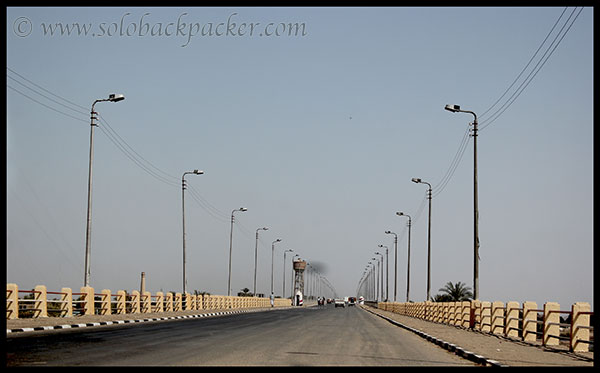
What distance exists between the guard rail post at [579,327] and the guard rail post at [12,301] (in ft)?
69.5

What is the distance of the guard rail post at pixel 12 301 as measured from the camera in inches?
1227

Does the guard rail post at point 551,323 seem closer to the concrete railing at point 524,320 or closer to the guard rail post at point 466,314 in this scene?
the concrete railing at point 524,320

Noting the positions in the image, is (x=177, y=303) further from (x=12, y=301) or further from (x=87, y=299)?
(x=12, y=301)

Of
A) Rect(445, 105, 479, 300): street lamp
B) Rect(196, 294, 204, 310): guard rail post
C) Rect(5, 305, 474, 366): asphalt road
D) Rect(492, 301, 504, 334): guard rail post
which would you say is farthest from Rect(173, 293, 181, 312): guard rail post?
Rect(5, 305, 474, 366): asphalt road

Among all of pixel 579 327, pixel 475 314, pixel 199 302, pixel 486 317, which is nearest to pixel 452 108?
pixel 475 314

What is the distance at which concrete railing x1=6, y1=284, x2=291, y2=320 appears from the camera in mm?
32688

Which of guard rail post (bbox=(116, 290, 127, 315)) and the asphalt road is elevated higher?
the asphalt road

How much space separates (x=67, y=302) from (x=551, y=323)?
2359cm

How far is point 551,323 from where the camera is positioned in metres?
22.6

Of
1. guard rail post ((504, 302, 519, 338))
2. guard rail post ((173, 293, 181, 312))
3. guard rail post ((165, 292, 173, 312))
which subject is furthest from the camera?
guard rail post ((173, 293, 181, 312))

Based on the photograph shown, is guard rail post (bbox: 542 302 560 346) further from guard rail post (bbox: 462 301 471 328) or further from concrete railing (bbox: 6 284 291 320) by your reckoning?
concrete railing (bbox: 6 284 291 320)
